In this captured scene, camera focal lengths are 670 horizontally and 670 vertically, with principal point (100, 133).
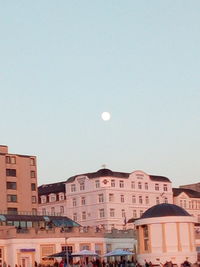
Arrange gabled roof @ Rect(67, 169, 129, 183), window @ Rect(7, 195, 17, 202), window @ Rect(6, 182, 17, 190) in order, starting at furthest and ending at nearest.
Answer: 1. gabled roof @ Rect(67, 169, 129, 183)
2. window @ Rect(6, 182, 17, 190)
3. window @ Rect(7, 195, 17, 202)

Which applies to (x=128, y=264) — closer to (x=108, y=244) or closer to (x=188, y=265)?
(x=188, y=265)

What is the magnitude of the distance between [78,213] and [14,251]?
54.3 metres

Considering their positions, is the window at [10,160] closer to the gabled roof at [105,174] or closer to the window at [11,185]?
the window at [11,185]

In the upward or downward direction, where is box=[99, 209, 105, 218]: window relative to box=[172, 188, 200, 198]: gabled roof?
downward

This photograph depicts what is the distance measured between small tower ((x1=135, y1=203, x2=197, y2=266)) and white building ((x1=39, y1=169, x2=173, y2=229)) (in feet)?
168

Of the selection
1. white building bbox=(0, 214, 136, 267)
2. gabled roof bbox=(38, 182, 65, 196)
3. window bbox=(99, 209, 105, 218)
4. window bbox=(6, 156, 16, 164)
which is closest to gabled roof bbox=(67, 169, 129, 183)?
window bbox=(99, 209, 105, 218)

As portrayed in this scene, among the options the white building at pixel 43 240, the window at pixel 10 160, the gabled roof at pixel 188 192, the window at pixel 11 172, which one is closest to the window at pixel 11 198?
the window at pixel 11 172

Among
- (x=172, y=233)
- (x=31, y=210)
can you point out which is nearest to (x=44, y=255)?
(x=172, y=233)

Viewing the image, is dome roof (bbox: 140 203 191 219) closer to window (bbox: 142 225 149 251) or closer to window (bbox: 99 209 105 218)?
window (bbox: 142 225 149 251)

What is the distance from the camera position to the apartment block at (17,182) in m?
115

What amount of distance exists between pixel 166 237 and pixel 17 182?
169 ft

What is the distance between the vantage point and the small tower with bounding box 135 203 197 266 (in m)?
69.8

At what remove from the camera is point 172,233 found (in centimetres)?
7031

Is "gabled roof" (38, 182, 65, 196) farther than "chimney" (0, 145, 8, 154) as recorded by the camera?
Yes
